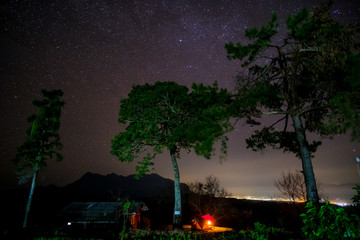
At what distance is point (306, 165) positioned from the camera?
34.7 ft

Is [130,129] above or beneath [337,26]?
beneath

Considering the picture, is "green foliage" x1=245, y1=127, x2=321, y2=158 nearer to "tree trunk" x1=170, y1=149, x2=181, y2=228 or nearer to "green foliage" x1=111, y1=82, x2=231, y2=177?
"green foliage" x1=111, y1=82, x2=231, y2=177

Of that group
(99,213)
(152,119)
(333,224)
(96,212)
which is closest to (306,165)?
(333,224)

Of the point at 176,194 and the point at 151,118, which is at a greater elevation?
the point at 151,118

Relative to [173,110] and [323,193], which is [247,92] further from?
[323,193]

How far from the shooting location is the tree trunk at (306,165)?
32.5 feet

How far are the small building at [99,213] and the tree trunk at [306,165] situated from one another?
906 inches

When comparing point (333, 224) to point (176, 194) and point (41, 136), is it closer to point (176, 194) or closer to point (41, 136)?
point (176, 194)

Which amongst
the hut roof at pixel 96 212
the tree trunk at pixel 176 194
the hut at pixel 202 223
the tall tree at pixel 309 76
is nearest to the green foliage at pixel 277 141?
the tall tree at pixel 309 76

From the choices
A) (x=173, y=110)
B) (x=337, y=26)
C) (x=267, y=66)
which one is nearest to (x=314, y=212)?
(x=337, y=26)

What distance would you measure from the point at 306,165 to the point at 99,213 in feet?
94.7

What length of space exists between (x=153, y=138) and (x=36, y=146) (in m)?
16.5

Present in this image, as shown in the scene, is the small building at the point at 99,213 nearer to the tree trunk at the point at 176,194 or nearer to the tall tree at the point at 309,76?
the tree trunk at the point at 176,194

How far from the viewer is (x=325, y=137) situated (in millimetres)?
13164
